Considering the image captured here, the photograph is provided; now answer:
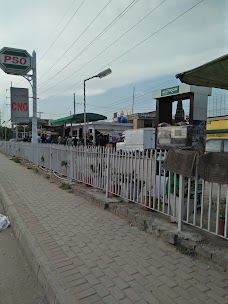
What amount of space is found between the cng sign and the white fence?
1109 centimetres

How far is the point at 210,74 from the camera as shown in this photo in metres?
3.86

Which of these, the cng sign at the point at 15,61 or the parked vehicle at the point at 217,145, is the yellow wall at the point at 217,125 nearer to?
the parked vehicle at the point at 217,145

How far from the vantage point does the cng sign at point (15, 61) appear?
17.4m

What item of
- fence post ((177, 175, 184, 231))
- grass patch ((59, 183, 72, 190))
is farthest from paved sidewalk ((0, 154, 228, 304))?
grass patch ((59, 183, 72, 190))

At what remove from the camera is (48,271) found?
3.33 meters

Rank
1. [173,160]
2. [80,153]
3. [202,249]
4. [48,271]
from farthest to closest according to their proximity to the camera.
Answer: [80,153]
[173,160]
[202,249]
[48,271]

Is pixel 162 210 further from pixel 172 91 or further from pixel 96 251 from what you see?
pixel 172 91

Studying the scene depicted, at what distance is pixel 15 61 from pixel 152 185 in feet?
51.3

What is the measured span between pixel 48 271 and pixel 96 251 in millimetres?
808

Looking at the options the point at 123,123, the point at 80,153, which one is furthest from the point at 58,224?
the point at 123,123

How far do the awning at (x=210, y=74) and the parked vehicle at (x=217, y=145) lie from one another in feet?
8.48

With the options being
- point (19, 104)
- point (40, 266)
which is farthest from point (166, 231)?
point (19, 104)

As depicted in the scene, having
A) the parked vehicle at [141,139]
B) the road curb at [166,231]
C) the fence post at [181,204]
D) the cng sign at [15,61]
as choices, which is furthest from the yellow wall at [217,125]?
the cng sign at [15,61]

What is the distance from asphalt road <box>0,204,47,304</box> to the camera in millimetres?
3118
